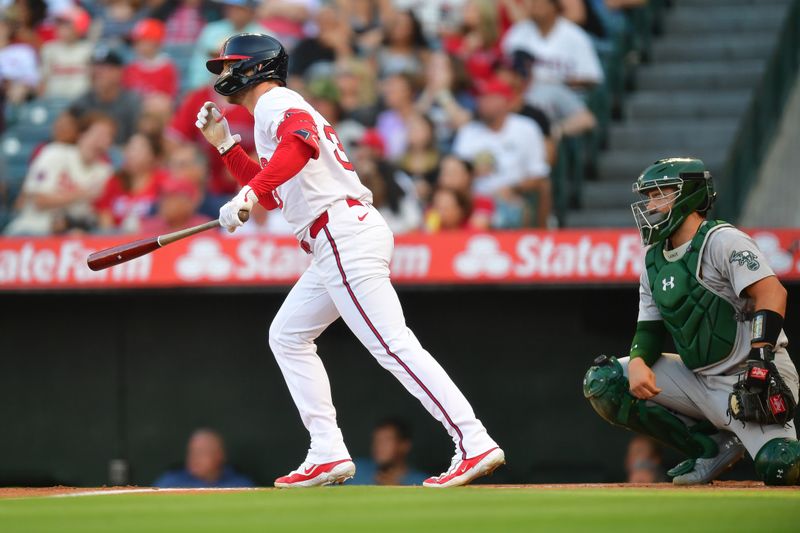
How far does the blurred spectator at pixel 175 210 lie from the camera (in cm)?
895

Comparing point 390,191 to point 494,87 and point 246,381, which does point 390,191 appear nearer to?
point 494,87

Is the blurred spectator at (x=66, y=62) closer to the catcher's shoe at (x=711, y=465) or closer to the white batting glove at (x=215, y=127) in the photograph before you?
the white batting glove at (x=215, y=127)

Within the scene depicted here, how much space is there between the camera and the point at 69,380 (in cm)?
871

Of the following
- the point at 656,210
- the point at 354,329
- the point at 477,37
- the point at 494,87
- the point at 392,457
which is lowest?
the point at 392,457

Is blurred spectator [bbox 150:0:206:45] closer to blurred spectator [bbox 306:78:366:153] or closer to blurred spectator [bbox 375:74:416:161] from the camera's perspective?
blurred spectator [bbox 306:78:366:153]

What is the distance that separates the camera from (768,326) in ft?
16.4

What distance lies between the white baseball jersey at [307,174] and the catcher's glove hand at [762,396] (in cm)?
162

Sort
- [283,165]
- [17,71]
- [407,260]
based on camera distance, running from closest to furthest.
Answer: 1. [283,165]
2. [407,260]
3. [17,71]

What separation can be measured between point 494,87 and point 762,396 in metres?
4.94

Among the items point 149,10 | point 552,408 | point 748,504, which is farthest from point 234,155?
point 149,10

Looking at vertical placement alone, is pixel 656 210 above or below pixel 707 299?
above

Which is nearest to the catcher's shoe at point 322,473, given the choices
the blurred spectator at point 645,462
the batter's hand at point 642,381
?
the batter's hand at point 642,381

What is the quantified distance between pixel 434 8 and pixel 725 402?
596 centimetres

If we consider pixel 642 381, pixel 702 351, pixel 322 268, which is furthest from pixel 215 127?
pixel 702 351
